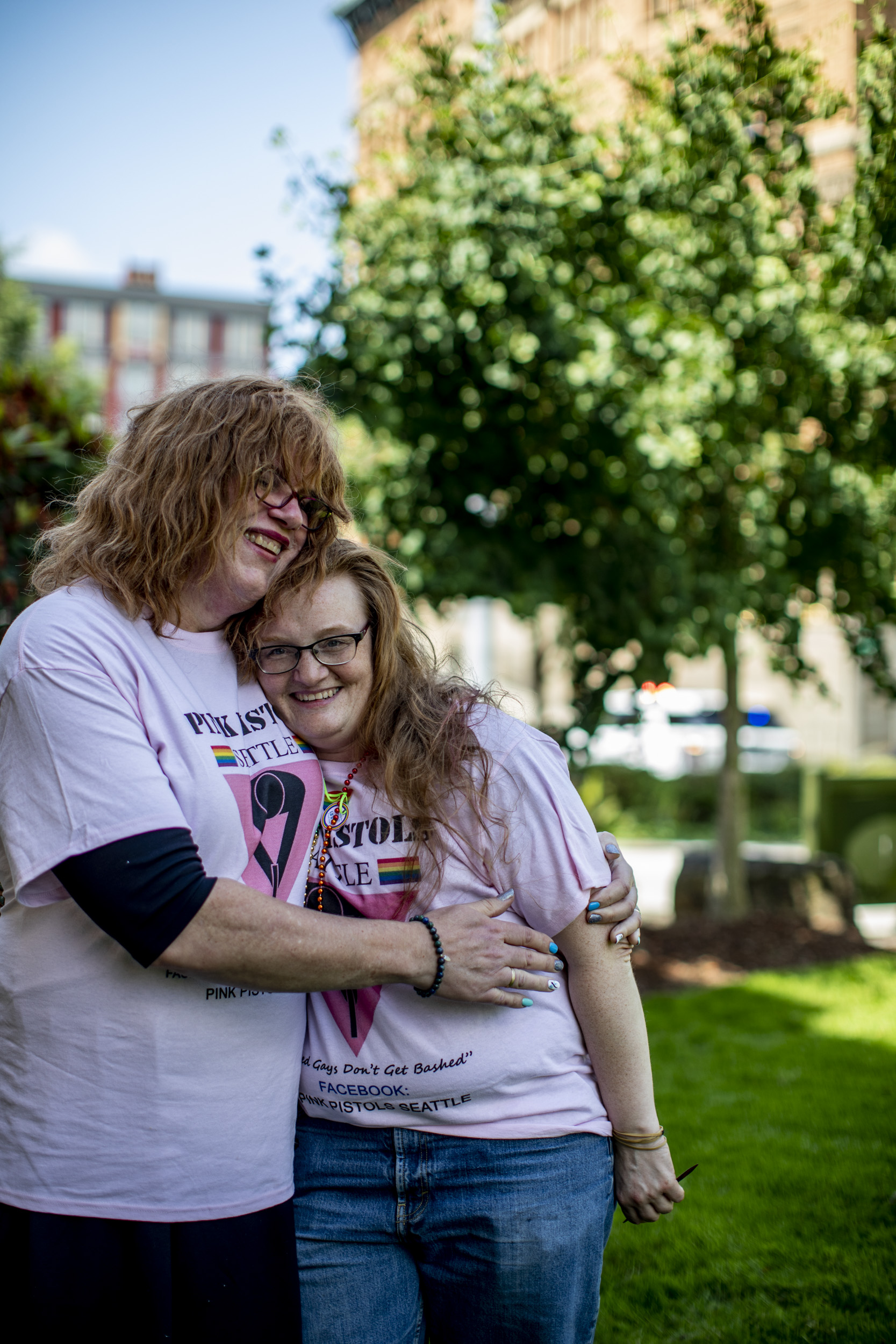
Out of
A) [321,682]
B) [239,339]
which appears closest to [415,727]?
[321,682]

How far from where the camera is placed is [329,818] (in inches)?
75.4

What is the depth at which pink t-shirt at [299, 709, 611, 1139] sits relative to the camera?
5.84 ft

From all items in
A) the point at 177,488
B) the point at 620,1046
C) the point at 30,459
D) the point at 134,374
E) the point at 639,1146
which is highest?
the point at 134,374

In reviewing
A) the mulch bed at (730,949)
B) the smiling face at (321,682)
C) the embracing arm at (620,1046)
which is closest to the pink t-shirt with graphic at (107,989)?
the smiling face at (321,682)

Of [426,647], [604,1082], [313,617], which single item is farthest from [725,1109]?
[313,617]

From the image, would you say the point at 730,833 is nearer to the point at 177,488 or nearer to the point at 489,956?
the point at 489,956

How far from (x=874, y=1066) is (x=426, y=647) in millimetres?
3744

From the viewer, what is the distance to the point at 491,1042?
1803 mm

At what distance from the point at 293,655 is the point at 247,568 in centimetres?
20

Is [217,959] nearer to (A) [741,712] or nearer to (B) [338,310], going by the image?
(B) [338,310]

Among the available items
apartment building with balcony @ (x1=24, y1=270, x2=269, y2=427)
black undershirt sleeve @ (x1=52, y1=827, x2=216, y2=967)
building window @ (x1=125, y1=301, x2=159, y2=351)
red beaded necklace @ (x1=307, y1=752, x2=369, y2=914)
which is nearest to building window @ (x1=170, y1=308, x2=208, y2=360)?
apartment building with balcony @ (x1=24, y1=270, x2=269, y2=427)

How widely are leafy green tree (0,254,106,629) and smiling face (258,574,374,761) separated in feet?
6.77

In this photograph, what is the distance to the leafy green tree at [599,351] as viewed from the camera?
5.09m

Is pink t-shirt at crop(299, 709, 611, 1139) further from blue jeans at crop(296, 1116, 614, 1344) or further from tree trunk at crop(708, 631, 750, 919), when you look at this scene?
tree trunk at crop(708, 631, 750, 919)
